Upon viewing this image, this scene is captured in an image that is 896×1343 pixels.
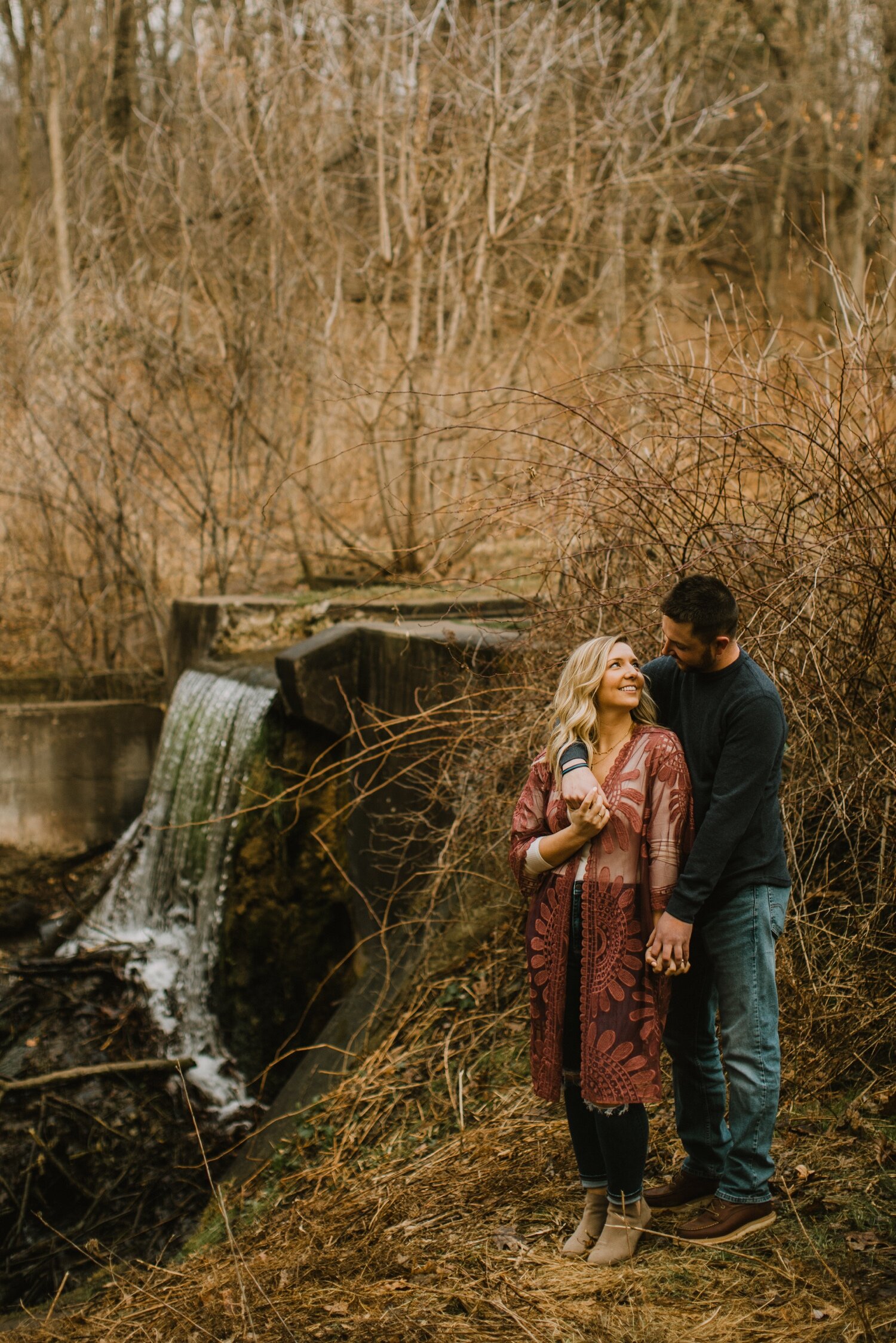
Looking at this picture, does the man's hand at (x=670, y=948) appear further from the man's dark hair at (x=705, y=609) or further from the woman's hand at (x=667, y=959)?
the man's dark hair at (x=705, y=609)

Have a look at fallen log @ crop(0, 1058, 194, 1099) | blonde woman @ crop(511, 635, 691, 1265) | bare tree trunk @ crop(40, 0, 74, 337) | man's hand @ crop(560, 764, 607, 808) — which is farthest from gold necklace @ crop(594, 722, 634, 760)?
bare tree trunk @ crop(40, 0, 74, 337)

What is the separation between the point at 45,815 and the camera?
378 inches

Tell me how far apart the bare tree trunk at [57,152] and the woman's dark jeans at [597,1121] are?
10914 mm

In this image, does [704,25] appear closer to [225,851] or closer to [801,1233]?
[225,851]

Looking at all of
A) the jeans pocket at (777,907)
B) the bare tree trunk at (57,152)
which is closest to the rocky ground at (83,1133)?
the jeans pocket at (777,907)

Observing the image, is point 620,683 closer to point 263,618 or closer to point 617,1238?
point 617,1238

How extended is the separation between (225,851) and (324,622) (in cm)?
218

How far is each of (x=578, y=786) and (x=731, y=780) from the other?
15.3 inches

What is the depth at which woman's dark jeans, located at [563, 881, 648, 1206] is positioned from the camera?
2.79m

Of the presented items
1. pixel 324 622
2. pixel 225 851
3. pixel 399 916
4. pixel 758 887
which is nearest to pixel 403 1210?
pixel 758 887

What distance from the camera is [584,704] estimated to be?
2896mm

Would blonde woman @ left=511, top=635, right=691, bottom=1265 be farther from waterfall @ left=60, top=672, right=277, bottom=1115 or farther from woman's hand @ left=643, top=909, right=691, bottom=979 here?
waterfall @ left=60, top=672, right=277, bottom=1115

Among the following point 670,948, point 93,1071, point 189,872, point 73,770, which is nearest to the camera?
point 670,948

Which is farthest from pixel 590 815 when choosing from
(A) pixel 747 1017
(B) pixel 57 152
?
(B) pixel 57 152
